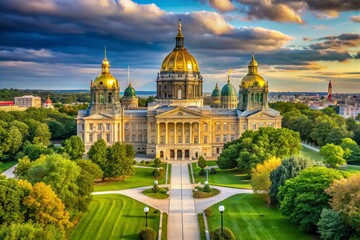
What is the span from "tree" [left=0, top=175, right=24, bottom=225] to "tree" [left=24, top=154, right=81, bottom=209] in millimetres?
5906

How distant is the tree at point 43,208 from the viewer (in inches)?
1379

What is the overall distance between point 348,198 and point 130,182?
36624mm

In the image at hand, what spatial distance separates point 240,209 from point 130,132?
1934 inches

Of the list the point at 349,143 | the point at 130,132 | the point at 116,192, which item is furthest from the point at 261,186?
the point at 130,132

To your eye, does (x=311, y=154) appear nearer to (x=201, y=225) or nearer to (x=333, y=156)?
(x=333, y=156)

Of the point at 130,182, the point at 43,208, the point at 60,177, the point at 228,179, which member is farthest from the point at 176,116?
the point at 43,208

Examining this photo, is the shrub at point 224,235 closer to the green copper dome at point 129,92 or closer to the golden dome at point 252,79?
the golden dome at point 252,79

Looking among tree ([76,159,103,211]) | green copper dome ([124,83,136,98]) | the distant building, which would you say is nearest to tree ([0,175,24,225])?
tree ([76,159,103,211])

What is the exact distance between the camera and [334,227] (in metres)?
33.4

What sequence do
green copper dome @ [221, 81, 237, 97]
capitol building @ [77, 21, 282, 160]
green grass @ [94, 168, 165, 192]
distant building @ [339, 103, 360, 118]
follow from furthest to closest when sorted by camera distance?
1. distant building @ [339, 103, 360, 118]
2. green copper dome @ [221, 81, 237, 97]
3. capitol building @ [77, 21, 282, 160]
4. green grass @ [94, 168, 165, 192]

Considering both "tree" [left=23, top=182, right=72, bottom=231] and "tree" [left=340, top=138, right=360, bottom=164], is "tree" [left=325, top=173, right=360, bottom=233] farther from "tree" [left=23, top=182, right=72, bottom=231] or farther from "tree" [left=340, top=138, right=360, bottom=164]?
"tree" [left=340, top=138, right=360, bottom=164]

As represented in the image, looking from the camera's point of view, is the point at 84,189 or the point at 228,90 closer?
the point at 84,189

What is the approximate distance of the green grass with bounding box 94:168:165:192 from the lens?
195 ft

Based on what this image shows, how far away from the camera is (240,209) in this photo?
1885 inches
